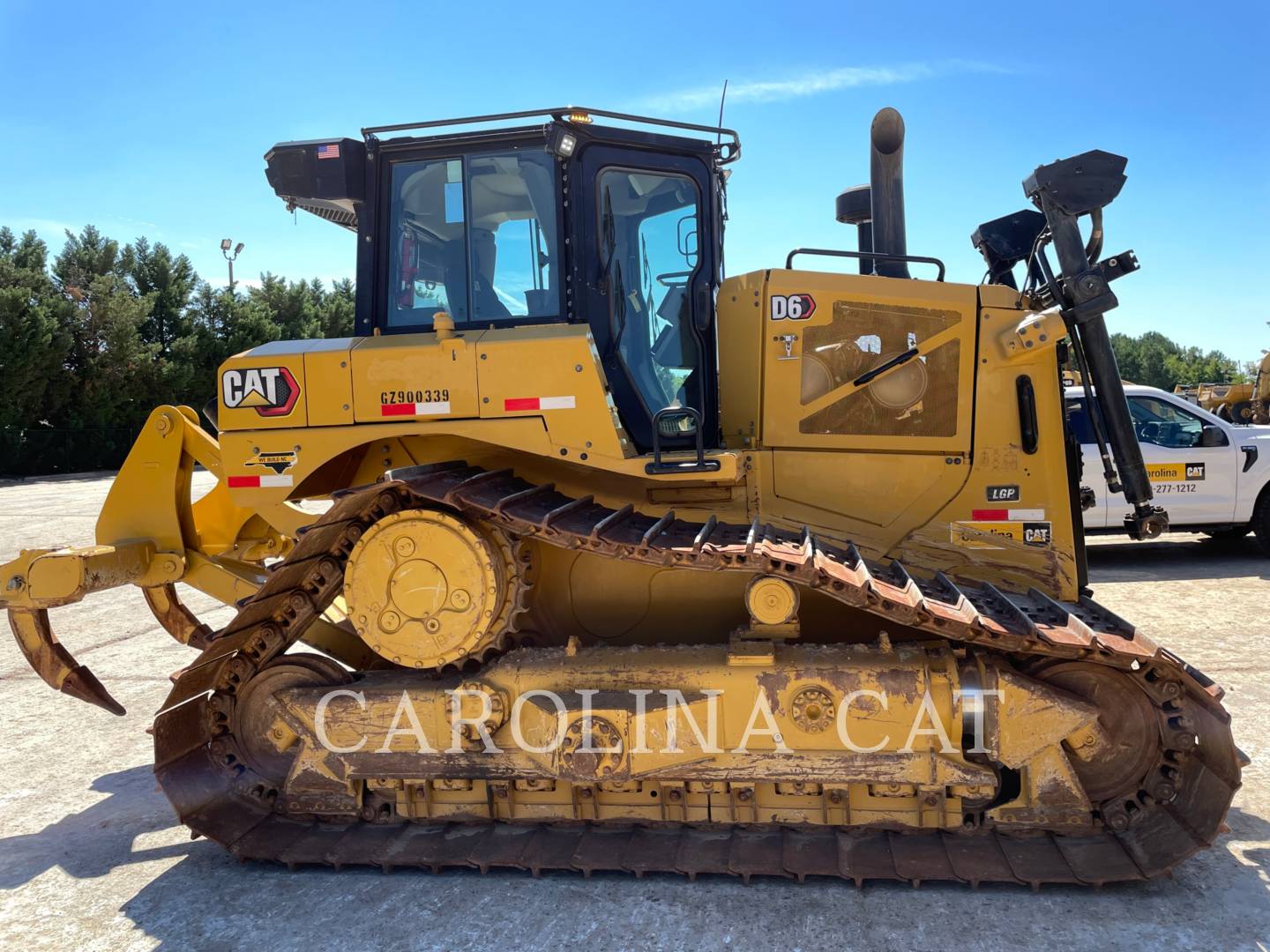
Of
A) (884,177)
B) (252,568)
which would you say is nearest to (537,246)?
(884,177)

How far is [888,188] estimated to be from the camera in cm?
481

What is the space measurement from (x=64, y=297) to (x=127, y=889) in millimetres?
30394

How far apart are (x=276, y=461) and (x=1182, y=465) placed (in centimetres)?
928

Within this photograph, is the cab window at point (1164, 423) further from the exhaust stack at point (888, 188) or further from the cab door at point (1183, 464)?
the exhaust stack at point (888, 188)

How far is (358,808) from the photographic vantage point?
159 inches

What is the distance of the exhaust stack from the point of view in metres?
4.73

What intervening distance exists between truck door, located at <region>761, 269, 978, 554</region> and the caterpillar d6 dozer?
2 centimetres

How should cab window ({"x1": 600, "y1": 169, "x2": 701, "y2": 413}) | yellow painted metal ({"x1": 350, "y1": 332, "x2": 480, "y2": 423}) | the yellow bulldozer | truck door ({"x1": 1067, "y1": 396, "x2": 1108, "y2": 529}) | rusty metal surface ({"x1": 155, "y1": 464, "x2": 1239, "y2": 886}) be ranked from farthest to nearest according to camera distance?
the yellow bulldozer, truck door ({"x1": 1067, "y1": 396, "x2": 1108, "y2": 529}), cab window ({"x1": 600, "y1": 169, "x2": 701, "y2": 413}), yellow painted metal ({"x1": 350, "y1": 332, "x2": 480, "y2": 423}), rusty metal surface ({"x1": 155, "y1": 464, "x2": 1239, "y2": 886})

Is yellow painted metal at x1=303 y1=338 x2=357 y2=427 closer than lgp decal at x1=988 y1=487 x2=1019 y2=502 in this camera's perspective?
Yes

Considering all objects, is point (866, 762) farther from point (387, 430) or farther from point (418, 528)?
point (387, 430)

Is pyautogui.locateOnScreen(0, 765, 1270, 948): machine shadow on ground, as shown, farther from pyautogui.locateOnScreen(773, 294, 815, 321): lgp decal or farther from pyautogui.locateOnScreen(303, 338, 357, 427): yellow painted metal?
pyautogui.locateOnScreen(773, 294, 815, 321): lgp decal

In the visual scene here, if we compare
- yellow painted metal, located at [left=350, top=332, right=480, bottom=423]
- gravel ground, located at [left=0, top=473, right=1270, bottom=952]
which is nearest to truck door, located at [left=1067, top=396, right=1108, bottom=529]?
gravel ground, located at [left=0, top=473, right=1270, bottom=952]

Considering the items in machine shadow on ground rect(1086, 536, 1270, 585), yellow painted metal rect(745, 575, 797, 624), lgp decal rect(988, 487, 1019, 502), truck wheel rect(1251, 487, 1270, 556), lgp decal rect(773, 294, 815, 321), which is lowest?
machine shadow on ground rect(1086, 536, 1270, 585)

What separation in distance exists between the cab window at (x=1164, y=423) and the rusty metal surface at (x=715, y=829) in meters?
6.74
